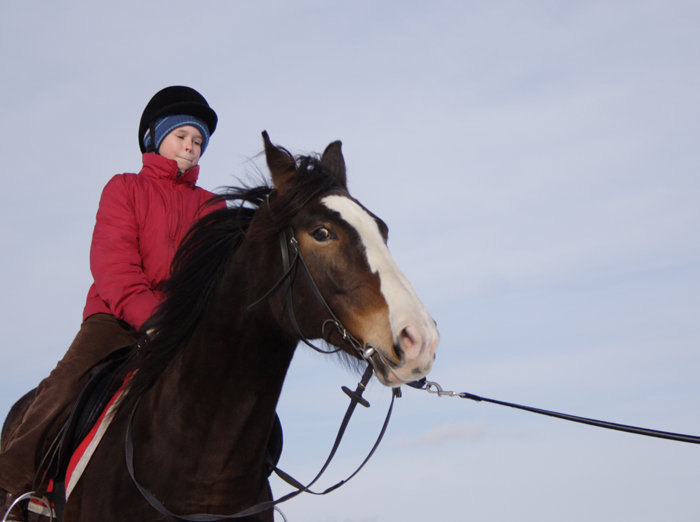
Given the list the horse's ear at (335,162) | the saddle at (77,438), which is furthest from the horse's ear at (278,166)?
the saddle at (77,438)

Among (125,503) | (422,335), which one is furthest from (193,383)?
(422,335)

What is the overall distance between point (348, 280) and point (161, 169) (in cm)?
250

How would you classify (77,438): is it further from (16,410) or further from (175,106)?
(175,106)

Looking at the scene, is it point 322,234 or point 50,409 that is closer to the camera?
point 322,234

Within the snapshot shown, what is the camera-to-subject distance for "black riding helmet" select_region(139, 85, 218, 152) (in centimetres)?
586

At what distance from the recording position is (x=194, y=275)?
4.49 m

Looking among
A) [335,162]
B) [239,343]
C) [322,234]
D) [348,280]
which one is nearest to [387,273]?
[348,280]

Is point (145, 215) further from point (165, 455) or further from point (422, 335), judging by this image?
point (422, 335)

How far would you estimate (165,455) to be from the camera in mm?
4168

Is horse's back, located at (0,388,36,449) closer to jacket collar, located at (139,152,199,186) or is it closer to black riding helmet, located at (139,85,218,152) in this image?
jacket collar, located at (139,152,199,186)

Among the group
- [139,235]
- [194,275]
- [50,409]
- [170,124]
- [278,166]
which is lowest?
[50,409]

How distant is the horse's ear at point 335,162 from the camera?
14.9 feet

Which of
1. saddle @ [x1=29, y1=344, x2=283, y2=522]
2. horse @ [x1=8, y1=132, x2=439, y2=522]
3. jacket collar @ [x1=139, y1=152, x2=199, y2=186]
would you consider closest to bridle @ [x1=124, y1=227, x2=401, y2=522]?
horse @ [x1=8, y1=132, x2=439, y2=522]

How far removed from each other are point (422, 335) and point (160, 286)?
7.44 ft
